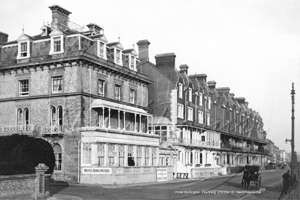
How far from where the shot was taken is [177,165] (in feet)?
158

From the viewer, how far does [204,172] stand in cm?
5169

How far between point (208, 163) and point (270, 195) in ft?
104

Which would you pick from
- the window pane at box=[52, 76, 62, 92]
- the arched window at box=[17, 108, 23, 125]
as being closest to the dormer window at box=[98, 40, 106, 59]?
the window pane at box=[52, 76, 62, 92]

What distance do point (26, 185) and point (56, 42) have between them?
17.6m

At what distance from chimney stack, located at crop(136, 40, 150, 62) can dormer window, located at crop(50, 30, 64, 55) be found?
17.4m

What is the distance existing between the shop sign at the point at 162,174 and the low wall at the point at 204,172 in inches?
307

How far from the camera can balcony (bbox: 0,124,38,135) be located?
36.0 meters

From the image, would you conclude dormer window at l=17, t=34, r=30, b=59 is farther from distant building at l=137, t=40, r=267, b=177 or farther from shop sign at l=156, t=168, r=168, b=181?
distant building at l=137, t=40, r=267, b=177

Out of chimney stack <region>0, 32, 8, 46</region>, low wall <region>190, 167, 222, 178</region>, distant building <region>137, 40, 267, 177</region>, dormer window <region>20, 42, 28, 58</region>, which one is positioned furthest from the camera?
distant building <region>137, 40, 267, 177</region>

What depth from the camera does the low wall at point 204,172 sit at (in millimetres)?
47997

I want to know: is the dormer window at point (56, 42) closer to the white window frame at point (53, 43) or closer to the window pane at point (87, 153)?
the white window frame at point (53, 43)

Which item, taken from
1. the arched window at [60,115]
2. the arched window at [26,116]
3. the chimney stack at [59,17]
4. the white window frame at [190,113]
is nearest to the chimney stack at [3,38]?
the chimney stack at [59,17]

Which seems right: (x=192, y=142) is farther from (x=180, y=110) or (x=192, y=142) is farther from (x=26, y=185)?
(x=26, y=185)

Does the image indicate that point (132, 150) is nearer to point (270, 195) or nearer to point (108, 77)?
point (108, 77)
